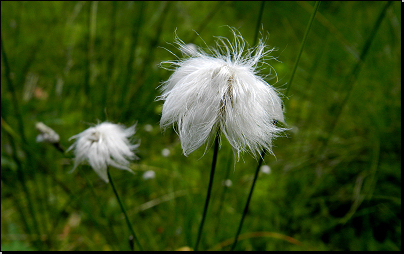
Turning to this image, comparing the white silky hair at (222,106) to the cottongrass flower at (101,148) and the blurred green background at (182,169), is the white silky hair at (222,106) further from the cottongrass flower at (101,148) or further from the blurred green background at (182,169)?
the blurred green background at (182,169)

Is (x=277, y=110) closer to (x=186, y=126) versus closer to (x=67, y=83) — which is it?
(x=186, y=126)

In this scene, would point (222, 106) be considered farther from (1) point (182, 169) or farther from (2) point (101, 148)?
(1) point (182, 169)

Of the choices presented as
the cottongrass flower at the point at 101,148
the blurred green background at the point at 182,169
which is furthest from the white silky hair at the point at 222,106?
the blurred green background at the point at 182,169

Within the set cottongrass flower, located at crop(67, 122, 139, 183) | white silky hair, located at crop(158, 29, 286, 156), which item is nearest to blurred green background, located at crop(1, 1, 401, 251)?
cottongrass flower, located at crop(67, 122, 139, 183)

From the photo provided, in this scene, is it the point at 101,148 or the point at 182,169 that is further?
the point at 182,169

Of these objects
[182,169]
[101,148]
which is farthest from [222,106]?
[182,169]

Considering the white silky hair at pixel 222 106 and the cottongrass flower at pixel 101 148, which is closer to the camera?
the white silky hair at pixel 222 106

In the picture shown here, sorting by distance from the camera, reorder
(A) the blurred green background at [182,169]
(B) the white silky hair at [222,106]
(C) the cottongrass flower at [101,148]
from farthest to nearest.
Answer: (A) the blurred green background at [182,169]
(C) the cottongrass flower at [101,148]
(B) the white silky hair at [222,106]

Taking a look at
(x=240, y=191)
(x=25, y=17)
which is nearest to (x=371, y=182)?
(x=240, y=191)
